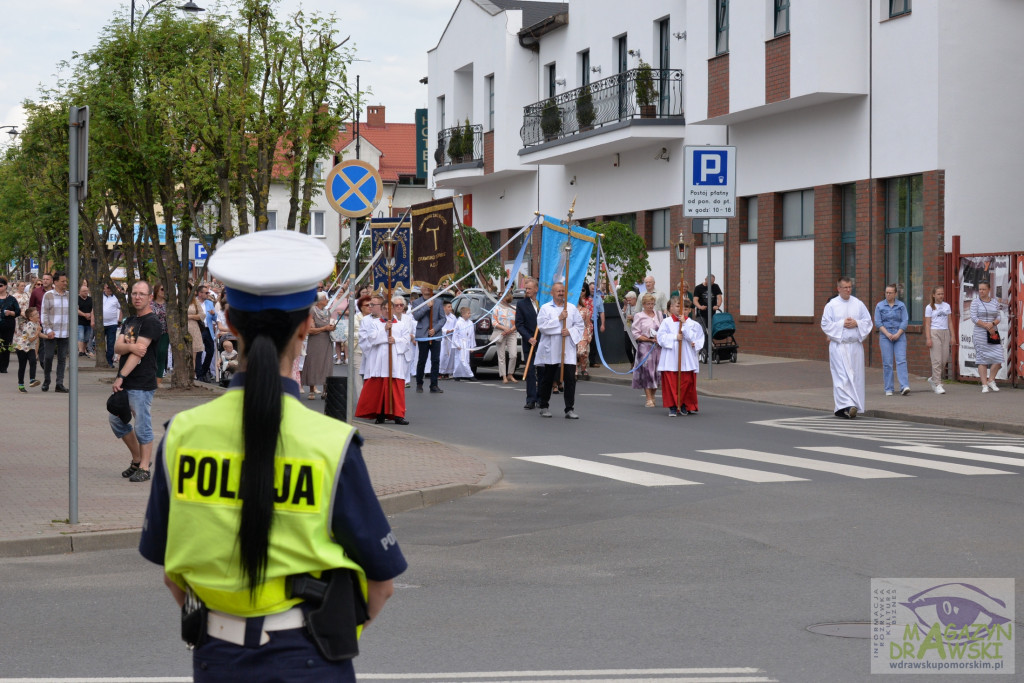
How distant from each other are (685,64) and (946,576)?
1061 inches

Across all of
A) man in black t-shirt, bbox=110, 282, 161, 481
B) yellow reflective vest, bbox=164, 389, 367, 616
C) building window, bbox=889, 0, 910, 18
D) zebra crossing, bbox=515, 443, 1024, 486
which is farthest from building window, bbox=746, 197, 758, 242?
yellow reflective vest, bbox=164, 389, 367, 616

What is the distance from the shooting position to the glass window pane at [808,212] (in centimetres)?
2939

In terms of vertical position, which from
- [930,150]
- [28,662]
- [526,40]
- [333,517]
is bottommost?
[28,662]

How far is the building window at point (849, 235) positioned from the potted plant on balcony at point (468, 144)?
18.6 meters

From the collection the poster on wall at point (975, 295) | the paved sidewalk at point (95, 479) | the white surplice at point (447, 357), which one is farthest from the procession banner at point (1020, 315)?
the paved sidewalk at point (95, 479)

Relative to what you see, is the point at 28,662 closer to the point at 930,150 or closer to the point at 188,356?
the point at 188,356

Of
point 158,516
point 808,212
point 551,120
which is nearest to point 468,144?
point 551,120

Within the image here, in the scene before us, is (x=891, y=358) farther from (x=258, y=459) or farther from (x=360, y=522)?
(x=258, y=459)

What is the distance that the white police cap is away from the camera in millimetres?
2963

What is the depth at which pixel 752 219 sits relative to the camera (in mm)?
31750

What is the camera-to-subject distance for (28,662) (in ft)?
19.9

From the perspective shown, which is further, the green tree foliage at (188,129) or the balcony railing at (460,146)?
the balcony railing at (460,146)

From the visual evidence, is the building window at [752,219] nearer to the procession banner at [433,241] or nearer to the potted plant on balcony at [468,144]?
the procession banner at [433,241]

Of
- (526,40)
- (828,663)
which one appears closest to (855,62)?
(526,40)
